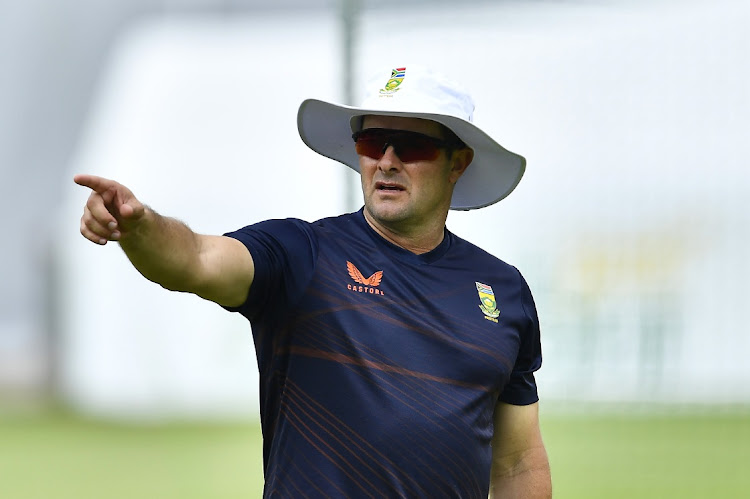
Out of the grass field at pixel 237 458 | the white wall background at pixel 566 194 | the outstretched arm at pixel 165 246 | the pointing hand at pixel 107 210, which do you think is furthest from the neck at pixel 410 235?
the white wall background at pixel 566 194

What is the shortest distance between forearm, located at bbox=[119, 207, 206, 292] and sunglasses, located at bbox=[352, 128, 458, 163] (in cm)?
71

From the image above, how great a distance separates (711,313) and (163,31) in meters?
5.06

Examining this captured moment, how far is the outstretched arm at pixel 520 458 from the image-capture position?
3.23 metres

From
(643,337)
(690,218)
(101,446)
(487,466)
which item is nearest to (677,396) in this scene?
(643,337)

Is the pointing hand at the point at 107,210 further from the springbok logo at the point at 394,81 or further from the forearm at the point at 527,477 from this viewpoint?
the forearm at the point at 527,477

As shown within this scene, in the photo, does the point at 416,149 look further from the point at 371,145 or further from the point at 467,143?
the point at 467,143

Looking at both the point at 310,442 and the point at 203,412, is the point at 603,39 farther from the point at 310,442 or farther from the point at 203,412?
the point at 310,442

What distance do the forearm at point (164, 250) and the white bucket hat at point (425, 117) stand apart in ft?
2.48

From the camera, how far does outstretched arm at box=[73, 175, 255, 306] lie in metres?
2.17

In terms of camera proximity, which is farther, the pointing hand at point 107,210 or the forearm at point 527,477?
the forearm at point 527,477

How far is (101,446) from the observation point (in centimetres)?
903

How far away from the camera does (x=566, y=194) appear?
9.03 metres

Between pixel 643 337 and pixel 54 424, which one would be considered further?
A: pixel 54 424

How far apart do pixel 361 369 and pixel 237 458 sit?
19.5 ft
